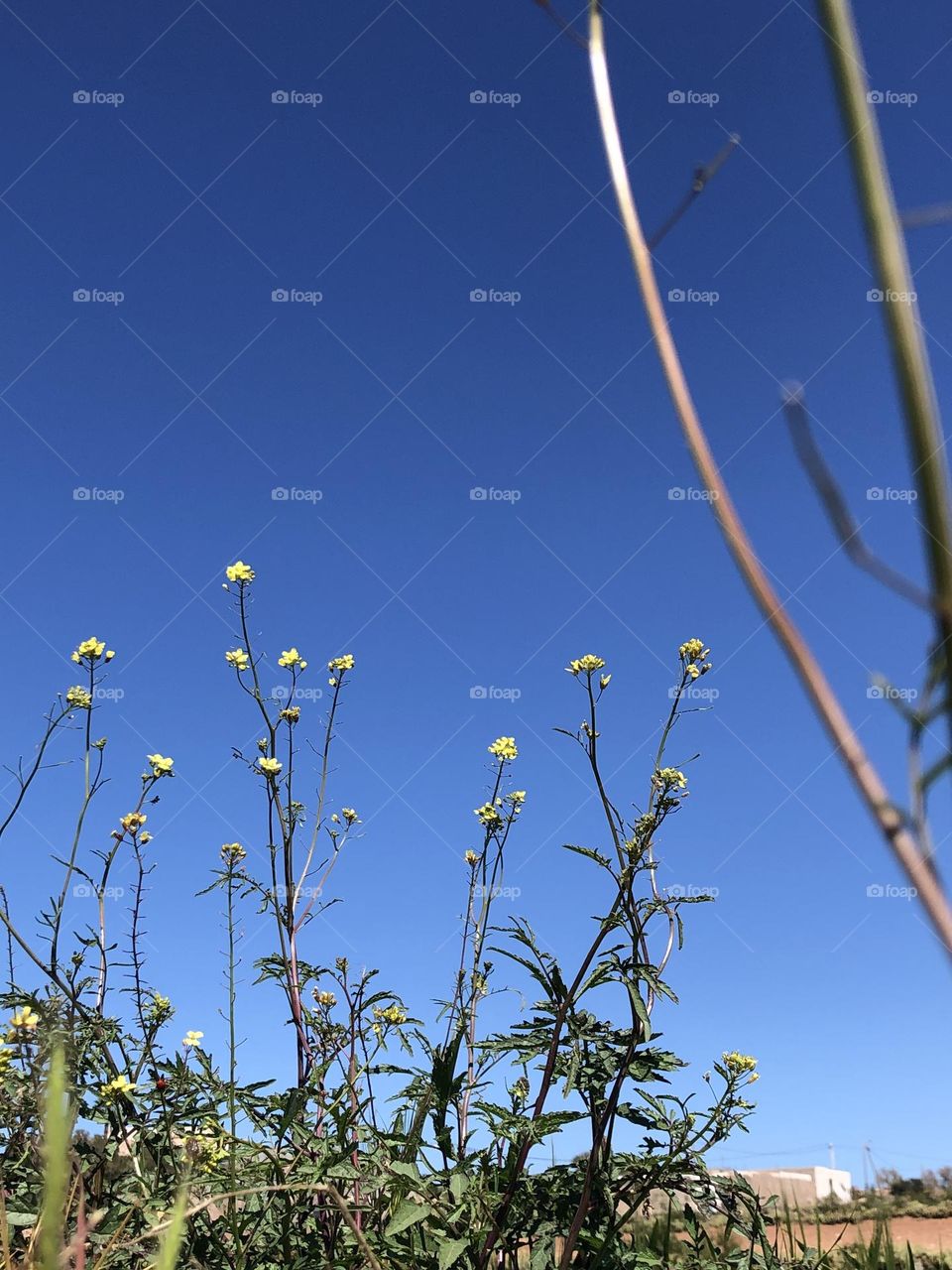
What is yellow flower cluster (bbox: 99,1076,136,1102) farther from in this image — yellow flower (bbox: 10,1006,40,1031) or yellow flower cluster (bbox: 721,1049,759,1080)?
yellow flower cluster (bbox: 721,1049,759,1080)

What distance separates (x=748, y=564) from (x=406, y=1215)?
181 cm

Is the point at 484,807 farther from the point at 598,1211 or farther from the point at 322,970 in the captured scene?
the point at 598,1211

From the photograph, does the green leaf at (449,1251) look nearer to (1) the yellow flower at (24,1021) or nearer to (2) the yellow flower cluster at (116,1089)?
(2) the yellow flower cluster at (116,1089)

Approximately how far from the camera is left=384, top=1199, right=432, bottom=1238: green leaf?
1.77m

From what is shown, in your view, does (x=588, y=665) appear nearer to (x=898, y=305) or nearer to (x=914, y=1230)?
(x=898, y=305)

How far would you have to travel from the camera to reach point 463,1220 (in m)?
1.98

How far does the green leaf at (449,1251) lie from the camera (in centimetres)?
172

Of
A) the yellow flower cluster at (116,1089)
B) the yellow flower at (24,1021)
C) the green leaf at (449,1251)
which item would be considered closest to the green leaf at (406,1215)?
the green leaf at (449,1251)

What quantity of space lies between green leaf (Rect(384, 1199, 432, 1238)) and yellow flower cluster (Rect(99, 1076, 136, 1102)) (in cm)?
71

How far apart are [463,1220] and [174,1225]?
1.77 meters

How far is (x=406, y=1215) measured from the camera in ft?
5.88

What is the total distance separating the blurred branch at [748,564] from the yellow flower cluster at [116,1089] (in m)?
2.22

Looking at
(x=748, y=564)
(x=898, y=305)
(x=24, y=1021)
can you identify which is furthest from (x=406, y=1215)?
(x=898, y=305)

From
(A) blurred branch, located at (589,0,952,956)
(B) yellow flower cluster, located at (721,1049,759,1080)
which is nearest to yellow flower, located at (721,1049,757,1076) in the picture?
(B) yellow flower cluster, located at (721,1049,759,1080)
